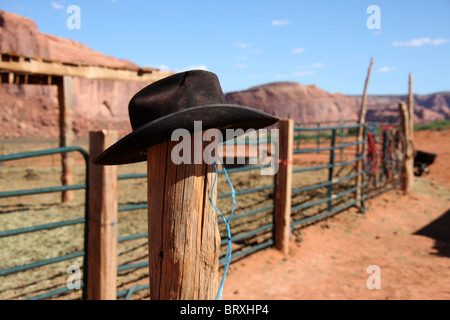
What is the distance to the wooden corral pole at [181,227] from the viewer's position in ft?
4.00

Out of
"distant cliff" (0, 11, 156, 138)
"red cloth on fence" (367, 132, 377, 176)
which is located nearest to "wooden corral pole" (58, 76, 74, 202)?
"red cloth on fence" (367, 132, 377, 176)

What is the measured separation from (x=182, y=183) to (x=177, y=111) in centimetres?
25

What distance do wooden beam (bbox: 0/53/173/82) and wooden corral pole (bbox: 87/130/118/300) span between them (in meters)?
4.86

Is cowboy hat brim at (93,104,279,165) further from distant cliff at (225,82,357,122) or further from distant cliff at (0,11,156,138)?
distant cliff at (225,82,357,122)

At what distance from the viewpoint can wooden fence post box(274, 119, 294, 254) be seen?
15.1 ft

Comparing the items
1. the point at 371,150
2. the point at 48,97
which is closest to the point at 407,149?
the point at 371,150

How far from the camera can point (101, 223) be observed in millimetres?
2643

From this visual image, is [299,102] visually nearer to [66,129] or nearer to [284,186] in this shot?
[66,129]

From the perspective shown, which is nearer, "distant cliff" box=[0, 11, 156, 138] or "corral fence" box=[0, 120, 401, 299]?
"corral fence" box=[0, 120, 401, 299]

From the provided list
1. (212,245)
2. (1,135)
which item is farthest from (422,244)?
(1,135)

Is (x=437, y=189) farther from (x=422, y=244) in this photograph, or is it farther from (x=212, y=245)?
(x=212, y=245)

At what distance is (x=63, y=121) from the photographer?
727cm

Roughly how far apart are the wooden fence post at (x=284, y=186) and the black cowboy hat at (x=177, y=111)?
130 inches
